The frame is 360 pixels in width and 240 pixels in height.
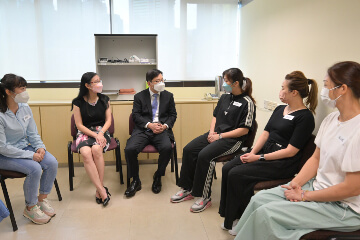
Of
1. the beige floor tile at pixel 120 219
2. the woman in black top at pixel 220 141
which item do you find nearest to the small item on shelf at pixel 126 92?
the beige floor tile at pixel 120 219

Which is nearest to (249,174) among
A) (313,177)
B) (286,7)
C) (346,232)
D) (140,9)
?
(313,177)

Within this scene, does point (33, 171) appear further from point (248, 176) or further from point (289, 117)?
point (289, 117)

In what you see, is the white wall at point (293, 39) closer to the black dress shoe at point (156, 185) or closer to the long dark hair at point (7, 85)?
the black dress shoe at point (156, 185)

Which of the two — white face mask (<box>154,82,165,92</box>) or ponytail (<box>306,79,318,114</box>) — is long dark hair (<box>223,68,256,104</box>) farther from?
white face mask (<box>154,82,165,92</box>)

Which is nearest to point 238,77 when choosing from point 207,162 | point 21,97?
point 207,162

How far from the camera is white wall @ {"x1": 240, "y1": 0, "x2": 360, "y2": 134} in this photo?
1.88m

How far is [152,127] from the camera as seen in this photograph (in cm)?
295

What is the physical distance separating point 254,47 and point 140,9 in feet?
5.53

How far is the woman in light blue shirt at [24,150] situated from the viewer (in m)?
2.22

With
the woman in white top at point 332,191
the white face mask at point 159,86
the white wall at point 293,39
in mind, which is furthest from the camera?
the white face mask at point 159,86

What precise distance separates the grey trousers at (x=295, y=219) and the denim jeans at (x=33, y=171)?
1745 millimetres

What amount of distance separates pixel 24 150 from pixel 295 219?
218 centimetres

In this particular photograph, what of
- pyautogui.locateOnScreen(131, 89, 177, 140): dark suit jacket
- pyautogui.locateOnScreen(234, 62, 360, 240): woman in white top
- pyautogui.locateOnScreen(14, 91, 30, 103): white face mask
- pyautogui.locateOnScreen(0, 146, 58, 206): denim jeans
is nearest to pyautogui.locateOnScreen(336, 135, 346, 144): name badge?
pyautogui.locateOnScreen(234, 62, 360, 240): woman in white top

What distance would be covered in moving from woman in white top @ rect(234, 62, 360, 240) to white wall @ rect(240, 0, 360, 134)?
49 cm
